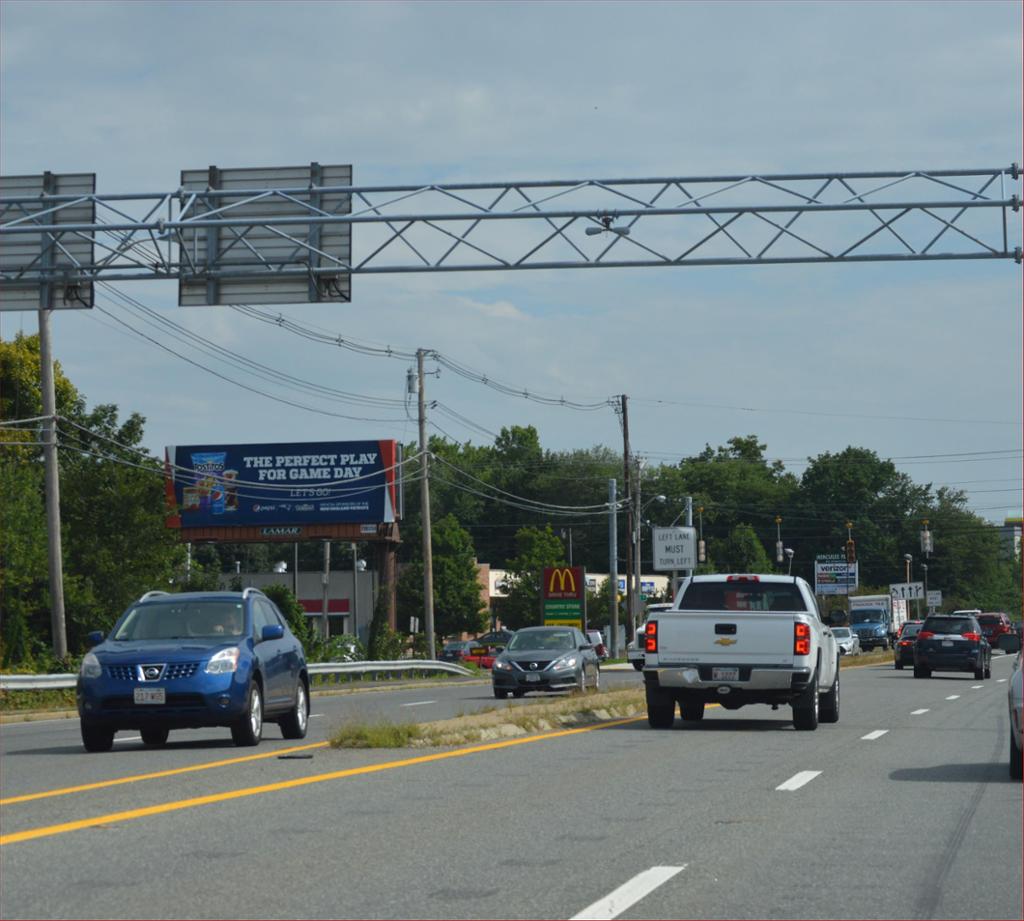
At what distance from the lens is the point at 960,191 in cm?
2642

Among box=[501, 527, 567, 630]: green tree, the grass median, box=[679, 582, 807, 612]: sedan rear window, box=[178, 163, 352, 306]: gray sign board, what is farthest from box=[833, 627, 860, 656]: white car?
box=[679, 582, 807, 612]: sedan rear window

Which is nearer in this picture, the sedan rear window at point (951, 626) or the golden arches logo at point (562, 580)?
the sedan rear window at point (951, 626)

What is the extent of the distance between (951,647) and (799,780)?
29.9 meters

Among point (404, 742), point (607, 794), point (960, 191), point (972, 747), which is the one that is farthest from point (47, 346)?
point (607, 794)

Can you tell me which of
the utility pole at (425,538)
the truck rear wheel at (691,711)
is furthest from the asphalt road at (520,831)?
the utility pole at (425,538)

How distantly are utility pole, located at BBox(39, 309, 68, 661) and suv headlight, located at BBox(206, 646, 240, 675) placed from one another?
20.1 meters

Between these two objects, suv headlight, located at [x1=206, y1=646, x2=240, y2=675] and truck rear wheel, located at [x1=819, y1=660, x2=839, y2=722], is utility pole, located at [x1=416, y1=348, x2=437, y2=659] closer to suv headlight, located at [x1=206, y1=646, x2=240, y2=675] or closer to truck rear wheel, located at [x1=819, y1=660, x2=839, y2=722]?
truck rear wheel, located at [x1=819, y1=660, x2=839, y2=722]

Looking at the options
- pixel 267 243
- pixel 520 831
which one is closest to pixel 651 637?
pixel 520 831

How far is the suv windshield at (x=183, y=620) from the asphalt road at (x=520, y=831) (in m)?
1.21

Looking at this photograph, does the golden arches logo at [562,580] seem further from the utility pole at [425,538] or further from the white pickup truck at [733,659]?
the white pickup truck at [733,659]

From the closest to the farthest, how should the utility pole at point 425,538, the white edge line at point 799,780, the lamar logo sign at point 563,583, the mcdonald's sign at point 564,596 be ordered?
1. the white edge line at point 799,780
2. the mcdonald's sign at point 564,596
3. the lamar logo sign at point 563,583
4. the utility pole at point 425,538

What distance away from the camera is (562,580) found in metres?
45.3

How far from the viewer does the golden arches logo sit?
148 ft

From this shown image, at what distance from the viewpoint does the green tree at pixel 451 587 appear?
362 ft
